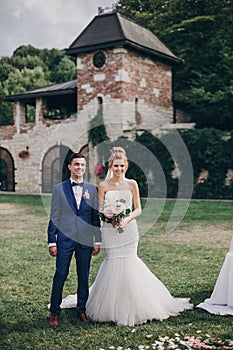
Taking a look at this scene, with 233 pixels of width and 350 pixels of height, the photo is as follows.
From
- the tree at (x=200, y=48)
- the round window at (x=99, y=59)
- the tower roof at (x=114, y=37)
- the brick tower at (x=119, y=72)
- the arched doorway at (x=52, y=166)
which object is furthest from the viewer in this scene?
the arched doorway at (x=52, y=166)

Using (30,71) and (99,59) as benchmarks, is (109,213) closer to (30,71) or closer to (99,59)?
(99,59)

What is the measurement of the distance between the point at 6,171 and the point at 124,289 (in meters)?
23.5

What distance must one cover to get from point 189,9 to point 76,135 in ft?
28.7

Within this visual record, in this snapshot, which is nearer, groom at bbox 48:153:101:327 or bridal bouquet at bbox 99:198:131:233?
groom at bbox 48:153:101:327

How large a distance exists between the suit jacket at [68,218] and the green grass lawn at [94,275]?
880 millimetres

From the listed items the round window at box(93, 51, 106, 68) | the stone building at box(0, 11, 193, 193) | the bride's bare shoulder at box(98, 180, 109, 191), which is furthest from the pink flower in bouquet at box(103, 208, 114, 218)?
the round window at box(93, 51, 106, 68)

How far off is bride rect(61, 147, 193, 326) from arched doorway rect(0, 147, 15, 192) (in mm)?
22563

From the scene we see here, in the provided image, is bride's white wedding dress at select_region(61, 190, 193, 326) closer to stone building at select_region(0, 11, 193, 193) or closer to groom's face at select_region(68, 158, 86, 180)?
groom's face at select_region(68, 158, 86, 180)

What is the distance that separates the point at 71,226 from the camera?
5.09 metres

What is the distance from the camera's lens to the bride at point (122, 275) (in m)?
5.25

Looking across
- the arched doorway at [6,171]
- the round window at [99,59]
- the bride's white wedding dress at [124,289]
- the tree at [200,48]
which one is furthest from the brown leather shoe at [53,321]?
the arched doorway at [6,171]

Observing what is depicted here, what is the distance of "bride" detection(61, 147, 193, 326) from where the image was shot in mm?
5250

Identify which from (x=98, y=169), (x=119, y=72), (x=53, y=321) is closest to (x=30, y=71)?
(x=119, y=72)

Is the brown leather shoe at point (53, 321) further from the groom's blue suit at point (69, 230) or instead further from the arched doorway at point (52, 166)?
the arched doorway at point (52, 166)
